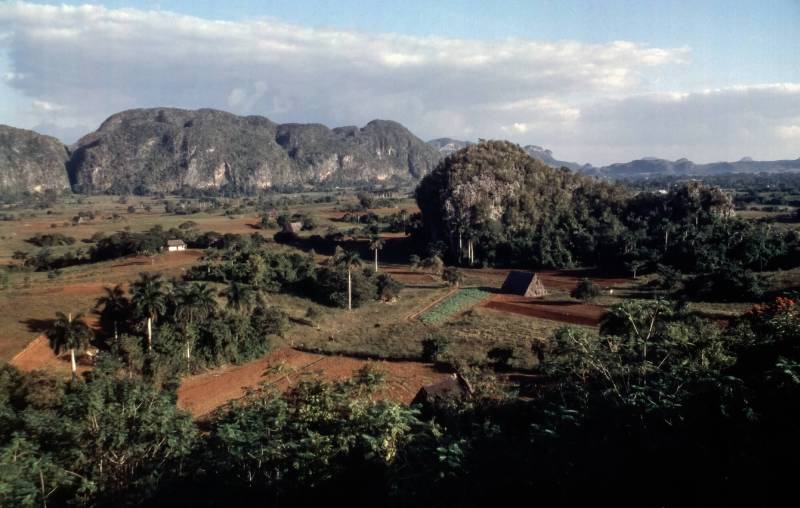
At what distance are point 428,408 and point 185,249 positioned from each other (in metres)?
41.6

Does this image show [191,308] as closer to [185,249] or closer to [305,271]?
[305,271]

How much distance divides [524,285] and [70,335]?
94.4 feet

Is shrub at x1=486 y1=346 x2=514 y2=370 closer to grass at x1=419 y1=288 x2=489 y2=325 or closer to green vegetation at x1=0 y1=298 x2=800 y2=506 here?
green vegetation at x1=0 y1=298 x2=800 y2=506

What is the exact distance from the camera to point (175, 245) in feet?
164

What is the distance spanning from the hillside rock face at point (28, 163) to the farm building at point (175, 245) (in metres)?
114

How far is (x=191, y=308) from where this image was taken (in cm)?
2305

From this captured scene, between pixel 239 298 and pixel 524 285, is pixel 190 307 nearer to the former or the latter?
pixel 239 298

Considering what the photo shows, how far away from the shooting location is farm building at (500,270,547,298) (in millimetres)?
38716

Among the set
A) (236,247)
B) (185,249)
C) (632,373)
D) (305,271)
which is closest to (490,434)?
(632,373)

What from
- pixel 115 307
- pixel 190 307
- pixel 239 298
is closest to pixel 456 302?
pixel 239 298

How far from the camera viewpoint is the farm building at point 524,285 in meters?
38.7

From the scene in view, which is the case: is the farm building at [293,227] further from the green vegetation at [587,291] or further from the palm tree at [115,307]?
the palm tree at [115,307]


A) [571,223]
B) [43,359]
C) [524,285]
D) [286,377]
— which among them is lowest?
[286,377]

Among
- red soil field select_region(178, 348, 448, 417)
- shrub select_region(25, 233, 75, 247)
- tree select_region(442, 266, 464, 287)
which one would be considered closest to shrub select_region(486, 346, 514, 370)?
red soil field select_region(178, 348, 448, 417)
